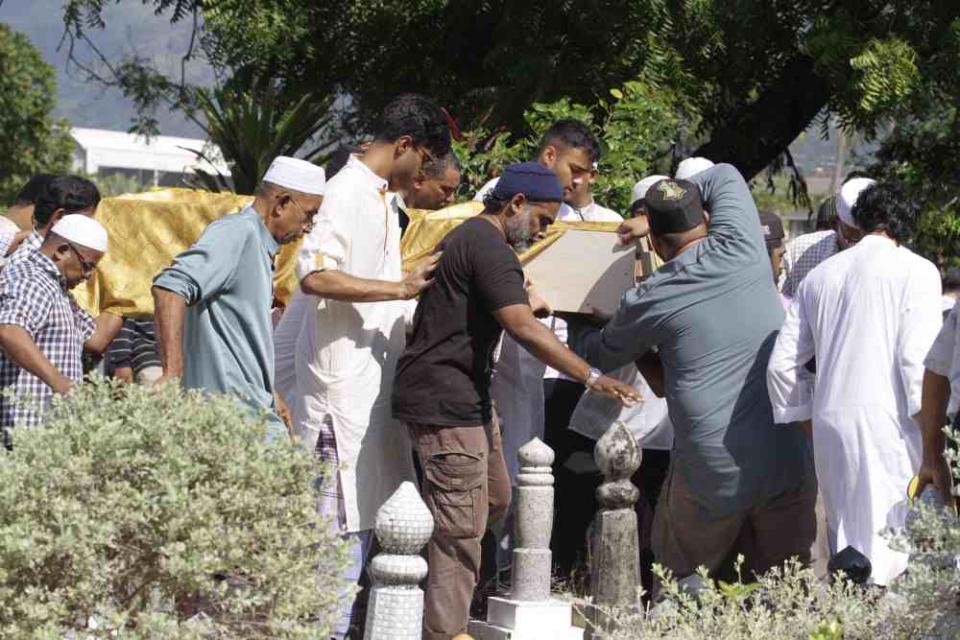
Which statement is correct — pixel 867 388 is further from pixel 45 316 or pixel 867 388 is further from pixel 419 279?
pixel 45 316

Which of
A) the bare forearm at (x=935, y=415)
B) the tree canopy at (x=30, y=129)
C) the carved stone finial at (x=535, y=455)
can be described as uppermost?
the tree canopy at (x=30, y=129)

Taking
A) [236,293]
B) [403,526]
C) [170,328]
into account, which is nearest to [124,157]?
[236,293]

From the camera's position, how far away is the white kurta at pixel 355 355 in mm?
5730

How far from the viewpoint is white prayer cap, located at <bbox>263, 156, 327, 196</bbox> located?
5492 mm

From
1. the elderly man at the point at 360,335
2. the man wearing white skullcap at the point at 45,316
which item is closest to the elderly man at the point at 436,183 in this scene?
the elderly man at the point at 360,335

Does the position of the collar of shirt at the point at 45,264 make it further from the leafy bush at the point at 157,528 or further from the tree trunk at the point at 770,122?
the tree trunk at the point at 770,122

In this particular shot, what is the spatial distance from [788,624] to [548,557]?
166cm

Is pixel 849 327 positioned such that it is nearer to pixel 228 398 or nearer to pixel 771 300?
pixel 771 300

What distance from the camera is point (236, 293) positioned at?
5.39m

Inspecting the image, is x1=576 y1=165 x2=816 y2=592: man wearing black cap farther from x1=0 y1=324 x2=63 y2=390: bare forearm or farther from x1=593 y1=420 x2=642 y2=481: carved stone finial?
x1=0 y1=324 x2=63 y2=390: bare forearm

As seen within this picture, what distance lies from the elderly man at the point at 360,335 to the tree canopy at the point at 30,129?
2502 cm

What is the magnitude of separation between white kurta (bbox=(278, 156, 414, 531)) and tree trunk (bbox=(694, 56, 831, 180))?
251 inches

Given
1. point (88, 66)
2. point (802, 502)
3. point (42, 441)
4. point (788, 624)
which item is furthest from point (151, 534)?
point (88, 66)

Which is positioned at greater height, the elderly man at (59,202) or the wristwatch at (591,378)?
the elderly man at (59,202)
